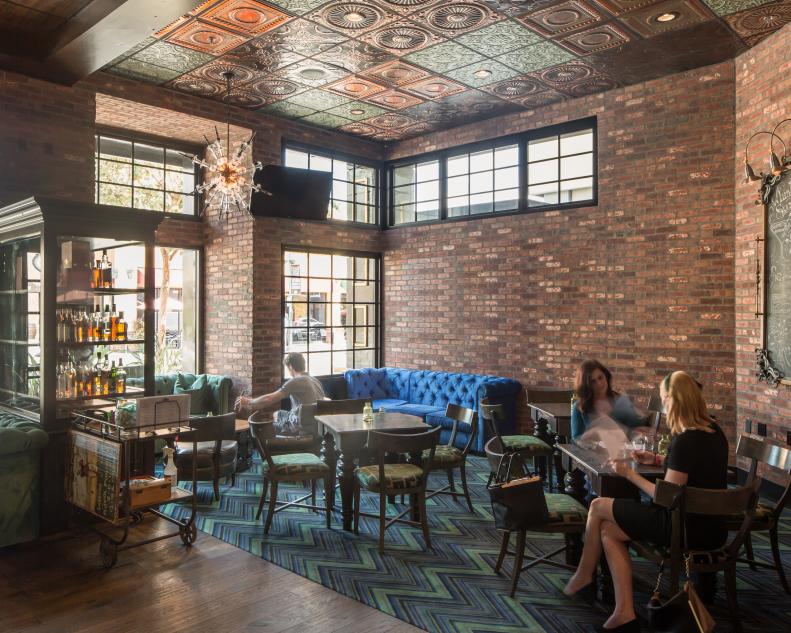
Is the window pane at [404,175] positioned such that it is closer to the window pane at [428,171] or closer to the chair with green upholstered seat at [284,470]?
the window pane at [428,171]

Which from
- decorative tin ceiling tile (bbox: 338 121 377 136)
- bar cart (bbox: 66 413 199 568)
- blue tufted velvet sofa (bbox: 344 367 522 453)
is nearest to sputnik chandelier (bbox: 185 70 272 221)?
decorative tin ceiling tile (bbox: 338 121 377 136)

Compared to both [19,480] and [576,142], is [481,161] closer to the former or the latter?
[576,142]

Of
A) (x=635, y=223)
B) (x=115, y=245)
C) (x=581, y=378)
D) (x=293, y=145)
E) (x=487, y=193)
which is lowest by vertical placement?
(x=581, y=378)

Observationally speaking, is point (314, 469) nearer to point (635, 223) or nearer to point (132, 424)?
point (132, 424)

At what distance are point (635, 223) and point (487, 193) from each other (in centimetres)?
216

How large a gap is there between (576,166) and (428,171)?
2340mm

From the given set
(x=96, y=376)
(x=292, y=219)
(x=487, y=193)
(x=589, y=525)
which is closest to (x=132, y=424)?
(x=96, y=376)

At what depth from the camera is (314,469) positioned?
489cm

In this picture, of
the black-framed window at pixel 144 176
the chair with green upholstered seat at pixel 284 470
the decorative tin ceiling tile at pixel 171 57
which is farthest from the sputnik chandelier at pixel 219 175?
the chair with green upholstered seat at pixel 284 470

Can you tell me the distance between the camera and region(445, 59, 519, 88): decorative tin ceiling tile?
6336mm

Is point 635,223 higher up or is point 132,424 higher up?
point 635,223

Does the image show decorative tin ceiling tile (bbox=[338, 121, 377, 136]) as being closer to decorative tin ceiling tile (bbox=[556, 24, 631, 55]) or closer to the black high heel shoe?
decorative tin ceiling tile (bbox=[556, 24, 631, 55])

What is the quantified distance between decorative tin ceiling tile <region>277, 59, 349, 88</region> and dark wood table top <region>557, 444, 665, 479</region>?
4.45m

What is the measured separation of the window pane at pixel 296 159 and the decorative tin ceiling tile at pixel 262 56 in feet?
6.42
